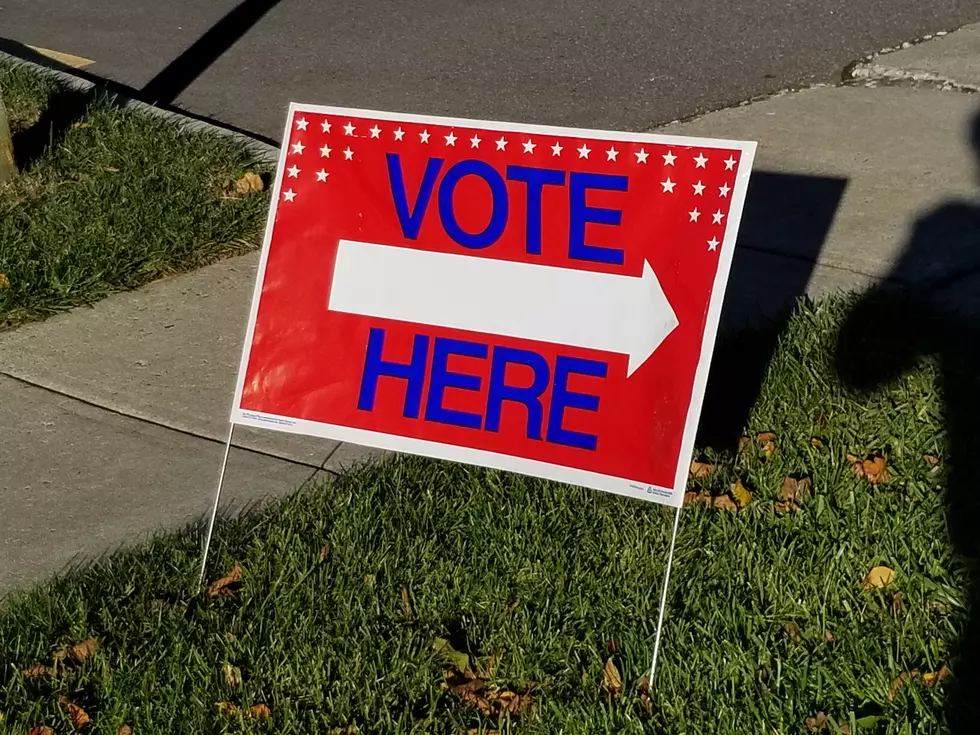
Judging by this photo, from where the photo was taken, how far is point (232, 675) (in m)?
2.77

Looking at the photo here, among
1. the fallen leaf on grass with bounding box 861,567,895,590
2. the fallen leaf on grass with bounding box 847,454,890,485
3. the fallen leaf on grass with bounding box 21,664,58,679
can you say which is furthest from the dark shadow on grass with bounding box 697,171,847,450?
the fallen leaf on grass with bounding box 21,664,58,679

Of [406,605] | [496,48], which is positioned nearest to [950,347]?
[406,605]

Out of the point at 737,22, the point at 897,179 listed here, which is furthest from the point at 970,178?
the point at 737,22

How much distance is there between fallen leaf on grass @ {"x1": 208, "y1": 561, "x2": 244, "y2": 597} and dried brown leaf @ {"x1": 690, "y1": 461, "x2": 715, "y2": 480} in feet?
4.22

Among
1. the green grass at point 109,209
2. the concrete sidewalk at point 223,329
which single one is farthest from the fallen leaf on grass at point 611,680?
the green grass at point 109,209

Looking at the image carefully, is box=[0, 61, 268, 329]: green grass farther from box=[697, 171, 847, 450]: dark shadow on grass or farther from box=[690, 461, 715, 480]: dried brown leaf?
box=[690, 461, 715, 480]: dried brown leaf

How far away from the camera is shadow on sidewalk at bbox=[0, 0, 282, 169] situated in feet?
18.0

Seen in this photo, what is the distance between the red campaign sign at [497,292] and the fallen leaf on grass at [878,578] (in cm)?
67

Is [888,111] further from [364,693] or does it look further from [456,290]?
[364,693]

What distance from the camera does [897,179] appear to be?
5.07m

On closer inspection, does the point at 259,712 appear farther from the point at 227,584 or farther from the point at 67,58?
the point at 67,58

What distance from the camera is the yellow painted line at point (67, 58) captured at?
6.88 m

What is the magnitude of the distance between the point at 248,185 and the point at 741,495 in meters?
2.73

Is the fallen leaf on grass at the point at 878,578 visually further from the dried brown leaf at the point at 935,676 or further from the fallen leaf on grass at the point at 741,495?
the fallen leaf on grass at the point at 741,495
